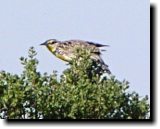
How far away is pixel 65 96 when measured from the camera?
19.2 ft

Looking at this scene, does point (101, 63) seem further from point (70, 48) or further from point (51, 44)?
point (51, 44)

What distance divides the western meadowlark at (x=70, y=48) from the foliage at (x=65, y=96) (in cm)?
12

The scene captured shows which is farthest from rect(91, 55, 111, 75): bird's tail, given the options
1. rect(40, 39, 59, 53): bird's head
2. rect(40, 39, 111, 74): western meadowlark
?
rect(40, 39, 59, 53): bird's head

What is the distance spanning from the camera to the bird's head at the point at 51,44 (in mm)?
6221

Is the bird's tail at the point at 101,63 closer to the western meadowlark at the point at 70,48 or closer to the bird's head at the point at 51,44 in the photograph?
the western meadowlark at the point at 70,48

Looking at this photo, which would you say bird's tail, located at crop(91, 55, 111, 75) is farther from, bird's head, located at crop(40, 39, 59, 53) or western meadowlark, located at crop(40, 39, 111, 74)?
bird's head, located at crop(40, 39, 59, 53)

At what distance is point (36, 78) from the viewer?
5906mm

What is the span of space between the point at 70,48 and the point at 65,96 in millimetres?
471

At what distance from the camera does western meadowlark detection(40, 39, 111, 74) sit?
6.09m

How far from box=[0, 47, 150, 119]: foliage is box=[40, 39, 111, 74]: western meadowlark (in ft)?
0.39

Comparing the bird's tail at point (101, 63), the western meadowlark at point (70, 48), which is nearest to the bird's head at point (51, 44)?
the western meadowlark at point (70, 48)

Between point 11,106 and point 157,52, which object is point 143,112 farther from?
point 11,106

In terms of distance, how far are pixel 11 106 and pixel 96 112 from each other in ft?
1.59

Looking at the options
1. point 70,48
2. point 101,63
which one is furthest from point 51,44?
point 101,63
